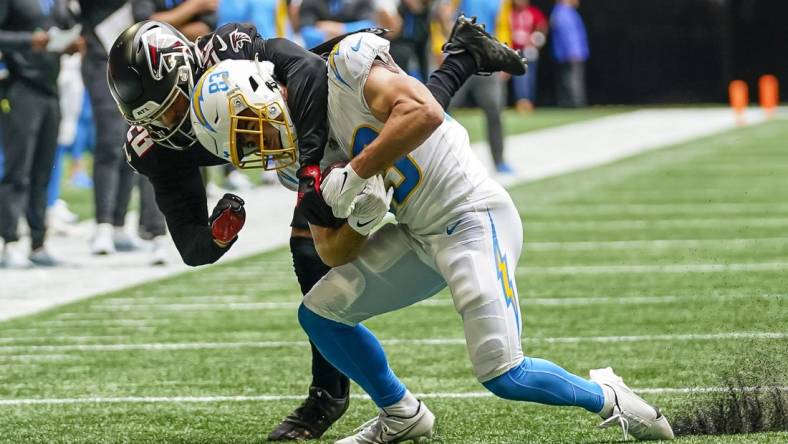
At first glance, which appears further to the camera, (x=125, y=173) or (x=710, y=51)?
(x=710, y=51)

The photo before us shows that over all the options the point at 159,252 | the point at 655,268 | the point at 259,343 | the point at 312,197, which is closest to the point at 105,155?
the point at 159,252

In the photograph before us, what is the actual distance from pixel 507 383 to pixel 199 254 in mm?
1051

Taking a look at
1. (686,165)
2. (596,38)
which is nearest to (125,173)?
(686,165)

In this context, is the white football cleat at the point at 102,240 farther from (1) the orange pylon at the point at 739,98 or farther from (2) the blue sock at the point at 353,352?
(1) the orange pylon at the point at 739,98

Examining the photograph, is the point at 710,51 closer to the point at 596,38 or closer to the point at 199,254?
the point at 596,38

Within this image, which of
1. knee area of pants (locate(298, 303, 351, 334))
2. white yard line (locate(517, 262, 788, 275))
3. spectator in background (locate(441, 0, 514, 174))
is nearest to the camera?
knee area of pants (locate(298, 303, 351, 334))

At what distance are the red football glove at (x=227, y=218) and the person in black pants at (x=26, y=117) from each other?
16.9 feet

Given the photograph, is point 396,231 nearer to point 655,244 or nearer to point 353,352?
point 353,352

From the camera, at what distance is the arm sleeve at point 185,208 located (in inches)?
185

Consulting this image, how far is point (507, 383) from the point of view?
438 centimetres

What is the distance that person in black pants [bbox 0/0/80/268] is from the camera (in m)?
9.45

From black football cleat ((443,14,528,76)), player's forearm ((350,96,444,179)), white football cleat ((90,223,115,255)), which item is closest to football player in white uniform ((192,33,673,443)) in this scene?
player's forearm ((350,96,444,179))

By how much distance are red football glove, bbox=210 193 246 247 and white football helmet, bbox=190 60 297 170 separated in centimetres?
23

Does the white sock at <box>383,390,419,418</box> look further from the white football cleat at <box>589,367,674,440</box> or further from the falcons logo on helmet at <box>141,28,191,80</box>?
the falcons logo on helmet at <box>141,28,191,80</box>
